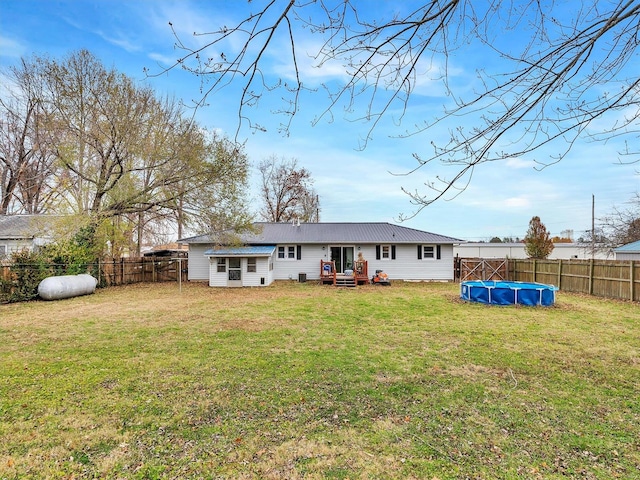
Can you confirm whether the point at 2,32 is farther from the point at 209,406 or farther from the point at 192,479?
the point at 192,479

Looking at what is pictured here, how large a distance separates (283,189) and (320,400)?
2859 cm

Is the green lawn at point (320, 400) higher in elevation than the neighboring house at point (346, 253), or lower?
lower

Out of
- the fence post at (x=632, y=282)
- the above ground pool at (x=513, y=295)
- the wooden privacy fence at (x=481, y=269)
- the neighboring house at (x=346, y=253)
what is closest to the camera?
the above ground pool at (x=513, y=295)

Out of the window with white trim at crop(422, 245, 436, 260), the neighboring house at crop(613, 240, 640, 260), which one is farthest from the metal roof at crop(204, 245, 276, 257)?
the neighboring house at crop(613, 240, 640, 260)

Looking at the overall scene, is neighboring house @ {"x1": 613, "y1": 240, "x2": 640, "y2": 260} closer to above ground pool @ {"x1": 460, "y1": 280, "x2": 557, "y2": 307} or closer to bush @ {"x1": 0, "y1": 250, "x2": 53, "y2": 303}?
above ground pool @ {"x1": 460, "y1": 280, "x2": 557, "y2": 307}

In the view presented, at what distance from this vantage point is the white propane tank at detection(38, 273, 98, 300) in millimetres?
11882

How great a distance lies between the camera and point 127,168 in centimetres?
1427

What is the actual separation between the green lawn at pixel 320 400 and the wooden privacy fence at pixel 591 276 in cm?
487

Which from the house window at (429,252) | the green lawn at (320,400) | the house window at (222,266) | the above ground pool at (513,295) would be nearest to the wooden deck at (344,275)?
the house window at (429,252)

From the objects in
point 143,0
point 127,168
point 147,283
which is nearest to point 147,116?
point 127,168

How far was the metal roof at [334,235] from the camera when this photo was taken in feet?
62.5

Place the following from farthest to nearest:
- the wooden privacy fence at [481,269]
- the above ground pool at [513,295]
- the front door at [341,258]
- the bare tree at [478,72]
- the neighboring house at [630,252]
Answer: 1. the front door at [341,258]
2. the neighboring house at [630,252]
3. the wooden privacy fence at [481,269]
4. the above ground pool at [513,295]
5. the bare tree at [478,72]

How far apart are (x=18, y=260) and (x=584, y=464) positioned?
15.9 m

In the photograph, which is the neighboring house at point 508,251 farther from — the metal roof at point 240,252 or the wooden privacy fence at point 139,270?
the wooden privacy fence at point 139,270
